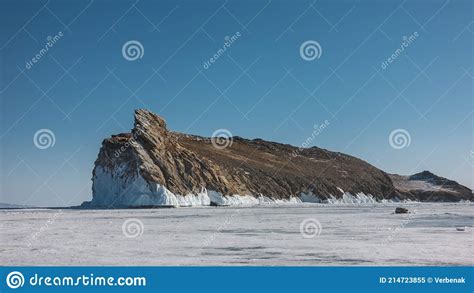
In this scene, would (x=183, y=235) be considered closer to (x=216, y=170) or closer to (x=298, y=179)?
(x=216, y=170)

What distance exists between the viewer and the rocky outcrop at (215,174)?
3369 inches

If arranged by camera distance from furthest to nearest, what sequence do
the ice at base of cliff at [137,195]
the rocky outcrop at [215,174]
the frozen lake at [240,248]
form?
the rocky outcrop at [215,174], the ice at base of cliff at [137,195], the frozen lake at [240,248]

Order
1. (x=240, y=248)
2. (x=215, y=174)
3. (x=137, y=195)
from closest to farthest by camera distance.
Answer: (x=240, y=248)
(x=137, y=195)
(x=215, y=174)

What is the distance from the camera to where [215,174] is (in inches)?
4055

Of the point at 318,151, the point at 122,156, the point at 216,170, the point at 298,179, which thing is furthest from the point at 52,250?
the point at 318,151

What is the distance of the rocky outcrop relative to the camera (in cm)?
8556

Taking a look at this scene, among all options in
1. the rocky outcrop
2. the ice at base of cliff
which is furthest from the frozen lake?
the rocky outcrop

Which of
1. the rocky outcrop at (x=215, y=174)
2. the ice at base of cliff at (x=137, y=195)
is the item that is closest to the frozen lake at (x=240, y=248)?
the ice at base of cliff at (x=137, y=195)

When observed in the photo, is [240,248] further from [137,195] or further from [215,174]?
[215,174]

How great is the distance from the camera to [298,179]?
140 m

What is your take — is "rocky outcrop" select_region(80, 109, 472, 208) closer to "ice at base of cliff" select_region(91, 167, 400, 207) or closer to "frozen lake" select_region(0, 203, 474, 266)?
"ice at base of cliff" select_region(91, 167, 400, 207)

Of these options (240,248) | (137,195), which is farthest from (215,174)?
(240,248)

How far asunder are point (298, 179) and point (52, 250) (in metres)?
123

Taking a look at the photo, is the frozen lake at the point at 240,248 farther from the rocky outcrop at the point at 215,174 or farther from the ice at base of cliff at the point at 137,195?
the rocky outcrop at the point at 215,174
